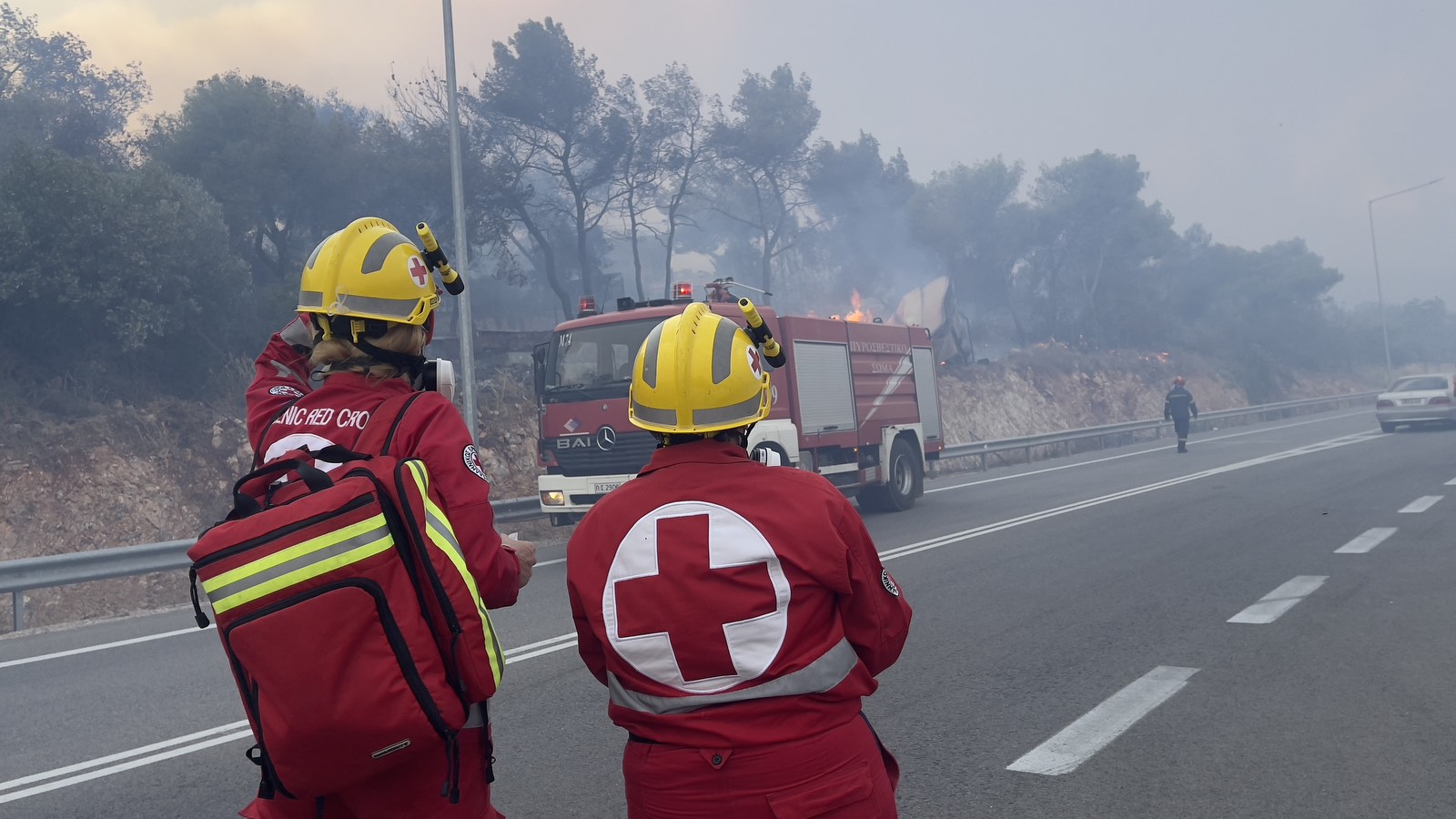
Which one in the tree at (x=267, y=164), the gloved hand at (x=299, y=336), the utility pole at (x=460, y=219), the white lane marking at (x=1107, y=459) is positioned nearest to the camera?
the gloved hand at (x=299, y=336)

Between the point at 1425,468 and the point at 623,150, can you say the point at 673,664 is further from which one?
the point at 623,150

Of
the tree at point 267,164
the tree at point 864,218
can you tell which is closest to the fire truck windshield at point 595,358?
the tree at point 267,164

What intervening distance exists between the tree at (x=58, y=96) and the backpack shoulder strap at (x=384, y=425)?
19259mm

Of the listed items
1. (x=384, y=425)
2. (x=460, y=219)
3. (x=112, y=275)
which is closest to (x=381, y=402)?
(x=384, y=425)

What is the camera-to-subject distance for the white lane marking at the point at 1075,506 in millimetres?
12367

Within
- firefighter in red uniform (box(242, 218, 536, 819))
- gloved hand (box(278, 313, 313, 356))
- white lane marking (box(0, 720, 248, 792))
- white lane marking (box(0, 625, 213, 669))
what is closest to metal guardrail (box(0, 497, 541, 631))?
white lane marking (box(0, 625, 213, 669))

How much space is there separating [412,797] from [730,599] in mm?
687

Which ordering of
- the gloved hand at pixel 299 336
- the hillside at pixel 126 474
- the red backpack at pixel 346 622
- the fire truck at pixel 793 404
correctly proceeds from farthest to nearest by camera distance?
the hillside at pixel 126 474 < the fire truck at pixel 793 404 < the gloved hand at pixel 299 336 < the red backpack at pixel 346 622

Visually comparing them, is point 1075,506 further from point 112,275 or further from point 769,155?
point 769,155

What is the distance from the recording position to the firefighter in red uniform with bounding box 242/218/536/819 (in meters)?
2.17

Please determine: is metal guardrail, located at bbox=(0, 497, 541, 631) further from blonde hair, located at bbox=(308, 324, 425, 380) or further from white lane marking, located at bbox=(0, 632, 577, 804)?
blonde hair, located at bbox=(308, 324, 425, 380)

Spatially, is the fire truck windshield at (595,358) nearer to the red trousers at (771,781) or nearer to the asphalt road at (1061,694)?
the asphalt road at (1061,694)

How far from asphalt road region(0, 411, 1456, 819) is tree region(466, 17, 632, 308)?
19367mm

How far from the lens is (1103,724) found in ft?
18.2
